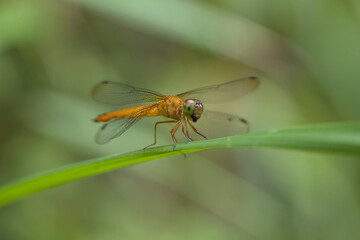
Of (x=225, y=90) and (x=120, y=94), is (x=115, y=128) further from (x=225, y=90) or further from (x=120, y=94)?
(x=225, y=90)

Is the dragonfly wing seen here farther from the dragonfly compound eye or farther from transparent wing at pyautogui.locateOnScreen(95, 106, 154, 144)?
the dragonfly compound eye

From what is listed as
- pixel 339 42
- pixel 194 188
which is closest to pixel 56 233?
pixel 194 188

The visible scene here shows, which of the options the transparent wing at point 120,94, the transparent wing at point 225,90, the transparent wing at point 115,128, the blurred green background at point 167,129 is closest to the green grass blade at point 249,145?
the transparent wing at point 115,128

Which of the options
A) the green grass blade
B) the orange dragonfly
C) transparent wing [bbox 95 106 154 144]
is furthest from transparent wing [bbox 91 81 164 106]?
the green grass blade

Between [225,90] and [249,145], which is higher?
[225,90]

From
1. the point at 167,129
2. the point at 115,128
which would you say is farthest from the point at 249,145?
the point at 167,129

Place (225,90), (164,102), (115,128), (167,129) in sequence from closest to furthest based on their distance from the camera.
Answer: (115,128)
(164,102)
(225,90)
(167,129)
